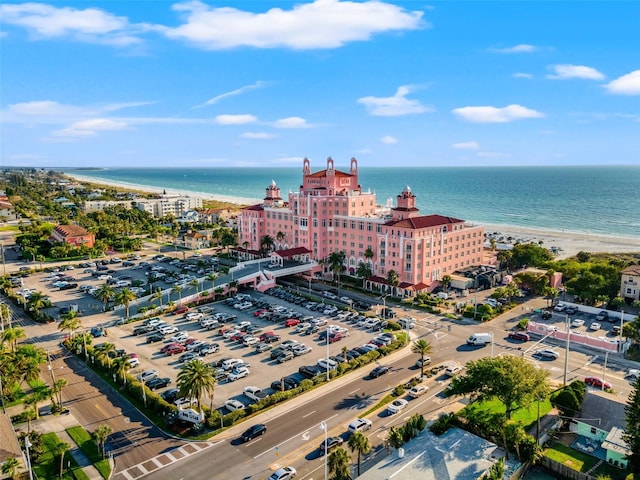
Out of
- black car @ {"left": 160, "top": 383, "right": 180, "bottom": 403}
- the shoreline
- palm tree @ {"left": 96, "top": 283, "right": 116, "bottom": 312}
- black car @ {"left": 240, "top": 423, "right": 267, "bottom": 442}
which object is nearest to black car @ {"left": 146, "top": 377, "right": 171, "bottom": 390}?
black car @ {"left": 160, "top": 383, "right": 180, "bottom": 403}

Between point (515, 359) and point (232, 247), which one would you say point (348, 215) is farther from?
point (515, 359)

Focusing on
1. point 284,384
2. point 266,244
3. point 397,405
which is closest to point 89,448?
point 284,384

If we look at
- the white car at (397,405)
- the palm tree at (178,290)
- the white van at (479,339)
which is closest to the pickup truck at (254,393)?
the white car at (397,405)

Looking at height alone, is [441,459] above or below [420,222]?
below

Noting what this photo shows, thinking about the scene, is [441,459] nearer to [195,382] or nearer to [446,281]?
[195,382]

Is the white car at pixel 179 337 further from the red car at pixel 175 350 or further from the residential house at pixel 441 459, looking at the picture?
the residential house at pixel 441 459

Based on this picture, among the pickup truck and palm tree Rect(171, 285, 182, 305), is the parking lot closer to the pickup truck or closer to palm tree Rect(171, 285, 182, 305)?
the pickup truck
